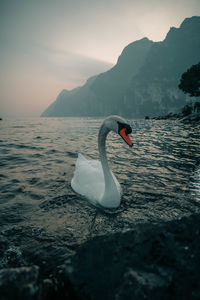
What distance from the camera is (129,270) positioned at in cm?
131

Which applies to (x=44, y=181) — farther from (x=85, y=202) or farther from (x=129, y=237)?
(x=129, y=237)

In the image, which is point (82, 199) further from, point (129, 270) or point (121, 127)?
point (129, 270)

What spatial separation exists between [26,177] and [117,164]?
3.60 m

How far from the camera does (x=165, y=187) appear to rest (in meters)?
4.51

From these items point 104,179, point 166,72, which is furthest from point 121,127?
point 166,72

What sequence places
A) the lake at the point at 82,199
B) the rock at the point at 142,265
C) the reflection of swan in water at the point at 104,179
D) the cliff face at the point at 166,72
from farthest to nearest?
the cliff face at the point at 166,72 < the reflection of swan in water at the point at 104,179 < the lake at the point at 82,199 < the rock at the point at 142,265

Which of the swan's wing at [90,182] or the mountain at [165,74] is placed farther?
the mountain at [165,74]

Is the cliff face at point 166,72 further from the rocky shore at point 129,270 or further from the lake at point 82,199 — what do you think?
the rocky shore at point 129,270

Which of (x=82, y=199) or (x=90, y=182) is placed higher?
(x=90, y=182)

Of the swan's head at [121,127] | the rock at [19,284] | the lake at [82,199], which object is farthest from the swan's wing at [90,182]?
the rock at [19,284]

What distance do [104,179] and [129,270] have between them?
98.9 inches

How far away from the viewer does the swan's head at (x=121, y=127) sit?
297 cm

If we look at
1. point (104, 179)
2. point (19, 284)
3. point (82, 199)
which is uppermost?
point (19, 284)

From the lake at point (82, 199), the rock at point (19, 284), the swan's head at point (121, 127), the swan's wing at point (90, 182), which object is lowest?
the lake at point (82, 199)
